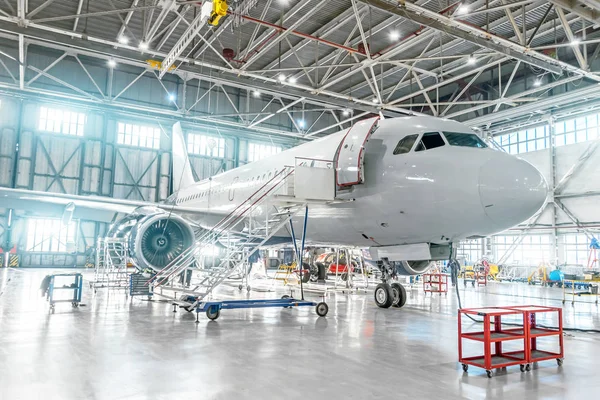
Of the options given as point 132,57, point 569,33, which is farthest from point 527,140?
point 132,57

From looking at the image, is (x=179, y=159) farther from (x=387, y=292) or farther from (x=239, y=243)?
(x=387, y=292)

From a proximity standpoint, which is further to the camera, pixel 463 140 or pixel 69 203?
pixel 69 203

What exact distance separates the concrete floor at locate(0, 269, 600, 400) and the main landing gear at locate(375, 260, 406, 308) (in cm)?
178

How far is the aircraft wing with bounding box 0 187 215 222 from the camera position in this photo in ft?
41.8

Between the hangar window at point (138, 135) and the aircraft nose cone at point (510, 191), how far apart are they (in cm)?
2846

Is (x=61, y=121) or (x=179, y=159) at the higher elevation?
(x=61, y=121)

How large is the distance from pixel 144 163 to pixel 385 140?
86.9 ft

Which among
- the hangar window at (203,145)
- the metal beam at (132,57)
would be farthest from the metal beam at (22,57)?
the hangar window at (203,145)

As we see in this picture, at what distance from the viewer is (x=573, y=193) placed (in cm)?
2816

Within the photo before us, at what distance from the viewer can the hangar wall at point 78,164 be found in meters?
29.0

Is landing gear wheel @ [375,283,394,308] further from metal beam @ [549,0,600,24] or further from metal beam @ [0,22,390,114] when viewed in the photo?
metal beam @ [0,22,390,114]

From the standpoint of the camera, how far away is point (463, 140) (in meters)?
8.55

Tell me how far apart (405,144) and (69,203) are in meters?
10.4

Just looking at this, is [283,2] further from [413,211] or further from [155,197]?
[155,197]
